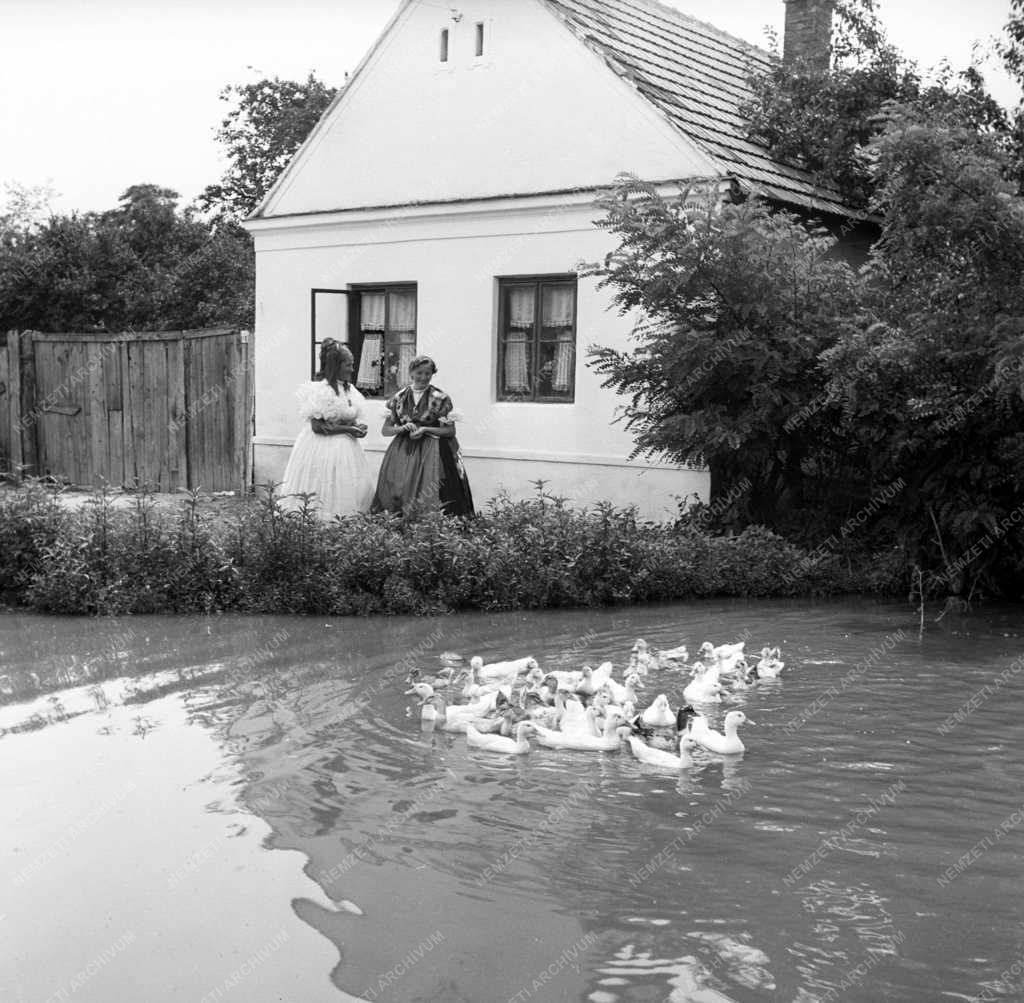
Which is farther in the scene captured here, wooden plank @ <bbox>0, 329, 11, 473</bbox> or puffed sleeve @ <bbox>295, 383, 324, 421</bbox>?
wooden plank @ <bbox>0, 329, 11, 473</bbox>

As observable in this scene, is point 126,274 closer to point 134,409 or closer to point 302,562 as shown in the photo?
point 134,409

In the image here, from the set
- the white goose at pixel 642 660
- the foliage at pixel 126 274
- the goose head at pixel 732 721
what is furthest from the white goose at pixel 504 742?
Result: the foliage at pixel 126 274

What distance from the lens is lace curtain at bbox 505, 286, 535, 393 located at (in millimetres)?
16500

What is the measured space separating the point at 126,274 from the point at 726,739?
70.4 feet

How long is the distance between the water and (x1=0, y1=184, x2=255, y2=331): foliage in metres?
17.4

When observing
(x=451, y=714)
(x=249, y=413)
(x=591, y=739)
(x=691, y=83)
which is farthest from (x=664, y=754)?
(x=249, y=413)

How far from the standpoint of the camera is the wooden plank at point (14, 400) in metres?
20.2

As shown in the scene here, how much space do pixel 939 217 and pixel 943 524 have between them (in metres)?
2.81

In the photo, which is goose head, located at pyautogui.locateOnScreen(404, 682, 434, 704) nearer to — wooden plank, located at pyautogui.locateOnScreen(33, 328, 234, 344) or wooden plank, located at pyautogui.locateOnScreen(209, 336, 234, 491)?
wooden plank, located at pyautogui.locateOnScreen(209, 336, 234, 491)

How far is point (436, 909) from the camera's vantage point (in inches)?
204

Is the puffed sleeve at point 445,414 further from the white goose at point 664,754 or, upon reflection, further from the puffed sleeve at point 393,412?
the white goose at point 664,754

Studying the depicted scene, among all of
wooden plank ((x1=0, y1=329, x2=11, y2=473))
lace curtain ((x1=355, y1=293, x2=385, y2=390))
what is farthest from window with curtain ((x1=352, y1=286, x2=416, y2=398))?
wooden plank ((x1=0, y1=329, x2=11, y2=473))

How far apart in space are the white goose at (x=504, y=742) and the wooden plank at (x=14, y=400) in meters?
14.7

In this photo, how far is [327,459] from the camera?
1346cm
